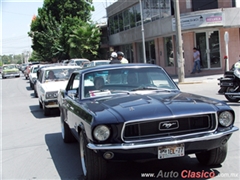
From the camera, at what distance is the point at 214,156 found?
17.0 ft

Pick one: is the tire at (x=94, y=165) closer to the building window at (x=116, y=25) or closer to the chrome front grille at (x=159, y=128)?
the chrome front grille at (x=159, y=128)

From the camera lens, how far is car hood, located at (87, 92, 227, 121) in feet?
14.8

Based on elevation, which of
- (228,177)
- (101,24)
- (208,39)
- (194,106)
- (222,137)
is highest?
(101,24)

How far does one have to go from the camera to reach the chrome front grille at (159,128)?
4.46 meters

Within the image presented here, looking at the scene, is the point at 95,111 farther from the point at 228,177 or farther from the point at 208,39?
the point at 208,39

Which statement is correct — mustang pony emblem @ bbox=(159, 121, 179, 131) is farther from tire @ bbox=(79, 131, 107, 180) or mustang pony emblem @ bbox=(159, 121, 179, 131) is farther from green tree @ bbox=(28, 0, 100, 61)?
green tree @ bbox=(28, 0, 100, 61)

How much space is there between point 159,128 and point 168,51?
23863 millimetres

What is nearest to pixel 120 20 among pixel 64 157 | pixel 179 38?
pixel 179 38

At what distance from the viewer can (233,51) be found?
2380cm

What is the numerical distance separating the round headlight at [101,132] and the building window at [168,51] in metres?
23.2

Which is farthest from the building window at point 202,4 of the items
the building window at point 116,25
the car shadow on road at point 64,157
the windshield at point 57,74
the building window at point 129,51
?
the car shadow on road at point 64,157

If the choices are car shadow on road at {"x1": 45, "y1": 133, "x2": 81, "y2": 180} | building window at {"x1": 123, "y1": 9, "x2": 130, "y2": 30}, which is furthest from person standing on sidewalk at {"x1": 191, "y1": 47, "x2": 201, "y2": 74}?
car shadow on road at {"x1": 45, "y1": 133, "x2": 81, "y2": 180}

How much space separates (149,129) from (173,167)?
1.21m

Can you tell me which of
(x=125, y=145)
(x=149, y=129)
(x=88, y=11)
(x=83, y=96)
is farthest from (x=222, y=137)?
(x=88, y=11)
